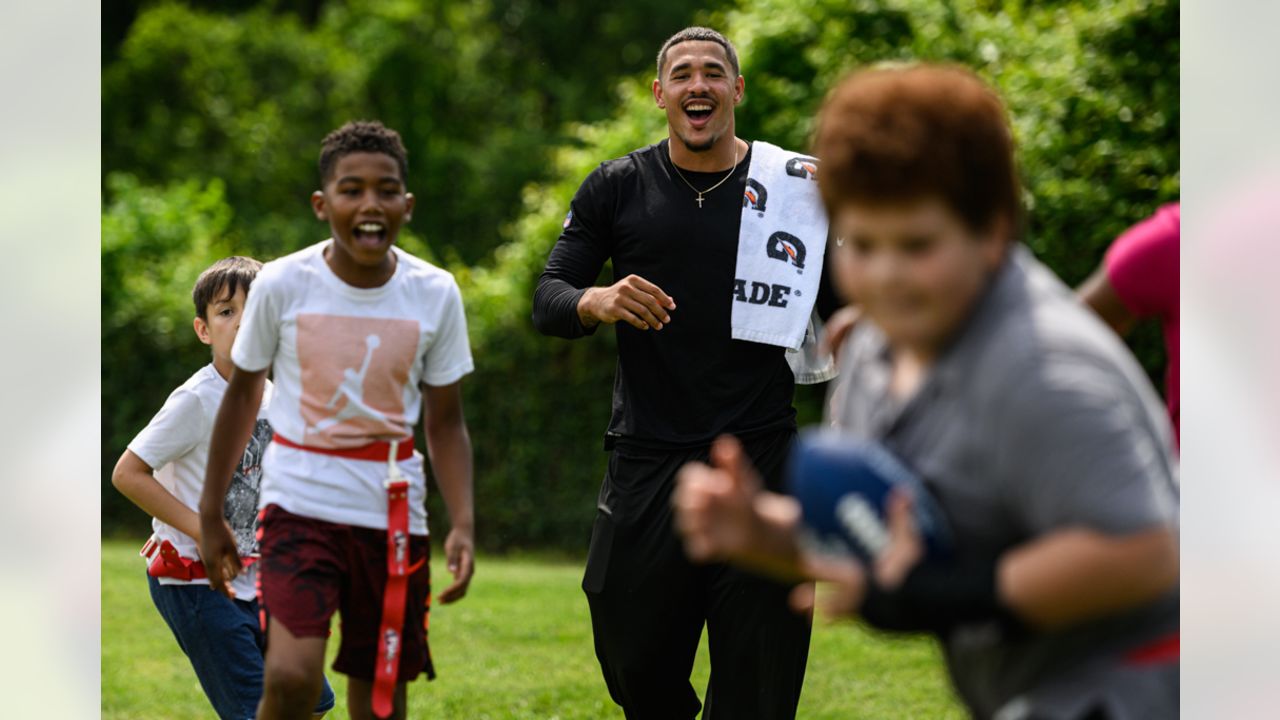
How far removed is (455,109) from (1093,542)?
85.5 feet

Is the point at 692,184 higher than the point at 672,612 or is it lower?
higher

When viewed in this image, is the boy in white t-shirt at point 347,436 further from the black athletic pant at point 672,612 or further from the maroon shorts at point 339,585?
the black athletic pant at point 672,612

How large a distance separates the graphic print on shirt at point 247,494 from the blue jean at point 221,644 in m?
0.21

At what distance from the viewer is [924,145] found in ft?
7.74

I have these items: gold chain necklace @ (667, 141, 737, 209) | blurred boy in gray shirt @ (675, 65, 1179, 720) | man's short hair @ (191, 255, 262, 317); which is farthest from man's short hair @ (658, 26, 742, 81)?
blurred boy in gray shirt @ (675, 65, 1179, 720)

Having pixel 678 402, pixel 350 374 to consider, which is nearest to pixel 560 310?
pixel 678 402

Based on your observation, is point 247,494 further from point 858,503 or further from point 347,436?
point 858,503

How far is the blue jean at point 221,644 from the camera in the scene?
525 cm

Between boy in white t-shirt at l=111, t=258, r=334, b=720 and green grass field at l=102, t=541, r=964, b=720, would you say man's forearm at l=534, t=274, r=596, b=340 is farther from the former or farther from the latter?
green grass field at l=102, t=541, r=964, b=720

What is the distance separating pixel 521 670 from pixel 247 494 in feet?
9.70

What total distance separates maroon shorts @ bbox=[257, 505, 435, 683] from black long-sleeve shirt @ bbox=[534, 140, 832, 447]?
939 millimetres

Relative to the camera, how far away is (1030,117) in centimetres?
1130

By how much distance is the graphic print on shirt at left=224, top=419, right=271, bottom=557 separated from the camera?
5375 mm
